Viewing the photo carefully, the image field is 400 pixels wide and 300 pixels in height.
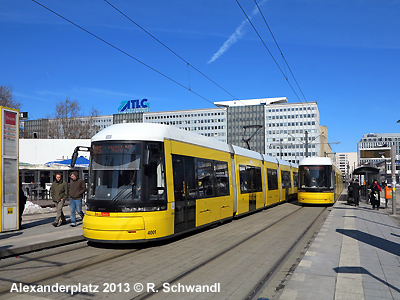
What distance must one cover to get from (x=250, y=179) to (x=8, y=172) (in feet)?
32.2

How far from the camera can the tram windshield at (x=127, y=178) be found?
8.63 meters

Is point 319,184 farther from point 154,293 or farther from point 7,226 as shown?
point 154,293

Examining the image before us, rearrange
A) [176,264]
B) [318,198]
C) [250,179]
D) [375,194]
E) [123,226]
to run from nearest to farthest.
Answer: [176,264]
[123,226]
[250,179]
[375,194]
[318,198]

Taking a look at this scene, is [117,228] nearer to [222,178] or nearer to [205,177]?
[205,177]

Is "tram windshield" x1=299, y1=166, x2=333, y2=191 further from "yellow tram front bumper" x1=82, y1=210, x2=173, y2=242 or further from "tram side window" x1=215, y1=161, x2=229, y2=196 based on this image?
"yellow tram front bumper" x1=82, y1=210, x2=173, y2=242

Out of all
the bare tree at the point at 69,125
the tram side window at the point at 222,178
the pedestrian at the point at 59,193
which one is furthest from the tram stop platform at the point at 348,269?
the bare tree at the point at 69,125

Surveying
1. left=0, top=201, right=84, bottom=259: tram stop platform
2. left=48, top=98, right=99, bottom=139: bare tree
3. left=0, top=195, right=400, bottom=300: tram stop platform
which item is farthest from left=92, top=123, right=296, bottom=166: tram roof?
left=48, top=98, right=99, bottom=139: bare tree

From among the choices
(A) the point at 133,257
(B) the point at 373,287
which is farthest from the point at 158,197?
(B) the point at 373,287

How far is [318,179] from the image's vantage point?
2247 cm

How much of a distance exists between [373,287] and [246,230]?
21.7 ft

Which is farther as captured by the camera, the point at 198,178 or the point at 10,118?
the point at 10,118

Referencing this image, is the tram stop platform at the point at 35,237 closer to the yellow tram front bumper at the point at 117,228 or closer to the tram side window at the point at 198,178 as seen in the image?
the yellow tram front bumper at the point at 117,228

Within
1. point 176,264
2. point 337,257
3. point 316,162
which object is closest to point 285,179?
point 316,162

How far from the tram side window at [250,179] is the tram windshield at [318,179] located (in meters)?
5.04
